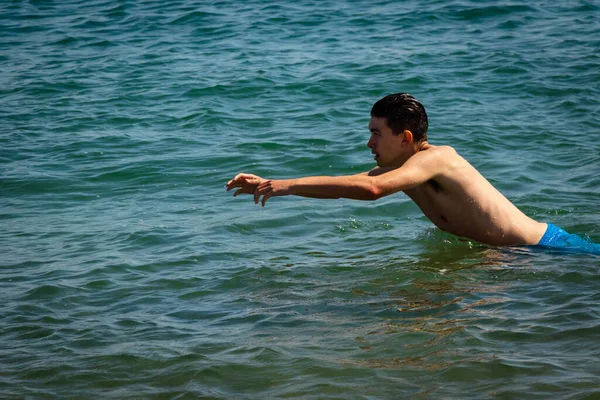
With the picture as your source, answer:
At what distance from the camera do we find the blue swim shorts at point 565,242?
6167 mm

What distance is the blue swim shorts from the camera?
243 inches

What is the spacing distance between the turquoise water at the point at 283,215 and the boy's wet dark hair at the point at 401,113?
1.02 m

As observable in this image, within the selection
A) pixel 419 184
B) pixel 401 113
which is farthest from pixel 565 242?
pixel 401 113

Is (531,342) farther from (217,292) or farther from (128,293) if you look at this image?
(128,293)

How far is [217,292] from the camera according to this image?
578 cm

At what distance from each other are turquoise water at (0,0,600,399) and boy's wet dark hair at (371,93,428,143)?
1.02m

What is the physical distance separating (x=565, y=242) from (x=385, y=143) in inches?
64.8

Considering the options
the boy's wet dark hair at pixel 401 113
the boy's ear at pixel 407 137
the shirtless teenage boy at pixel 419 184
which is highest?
the boy's wet dark hair at pixel 401 113

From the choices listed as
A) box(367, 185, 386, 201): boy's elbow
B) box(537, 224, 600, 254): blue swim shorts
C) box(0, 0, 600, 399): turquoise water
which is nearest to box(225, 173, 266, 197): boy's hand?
box(367, 185, 386, 201): boy's elbow

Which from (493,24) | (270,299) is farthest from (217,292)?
(493,24)

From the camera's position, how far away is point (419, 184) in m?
5.61

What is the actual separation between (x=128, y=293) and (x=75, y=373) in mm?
1367

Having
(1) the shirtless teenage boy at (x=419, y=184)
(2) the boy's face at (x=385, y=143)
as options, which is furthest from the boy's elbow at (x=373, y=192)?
(2) the boy's face at (x=385, y=143)

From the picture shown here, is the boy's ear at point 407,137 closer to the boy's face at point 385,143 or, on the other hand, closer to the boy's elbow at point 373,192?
the boy's face at point 385,143
